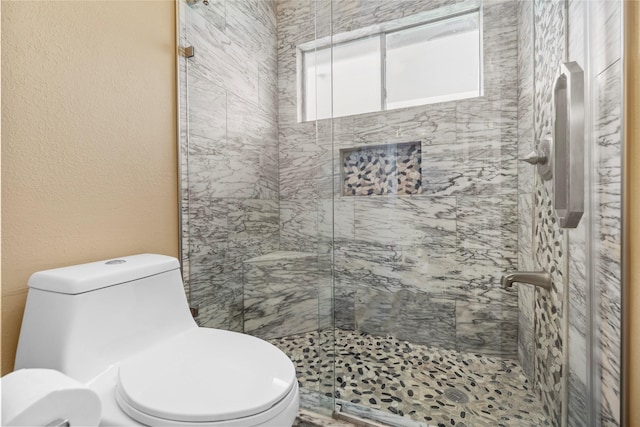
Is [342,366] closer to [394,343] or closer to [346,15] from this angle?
[394,343]

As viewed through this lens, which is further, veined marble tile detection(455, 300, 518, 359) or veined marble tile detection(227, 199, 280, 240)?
veined marble tile detection(227, 199, 280, 240)

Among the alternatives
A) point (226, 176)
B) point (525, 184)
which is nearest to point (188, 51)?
point (226, 176)

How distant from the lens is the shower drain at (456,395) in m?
1.34

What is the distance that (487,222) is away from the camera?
156 centimetres

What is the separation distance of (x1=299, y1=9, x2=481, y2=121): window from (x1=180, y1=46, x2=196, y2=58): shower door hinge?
0.66m

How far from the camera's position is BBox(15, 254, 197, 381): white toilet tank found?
3.12 ft

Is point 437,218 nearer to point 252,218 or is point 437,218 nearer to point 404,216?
point 404,216

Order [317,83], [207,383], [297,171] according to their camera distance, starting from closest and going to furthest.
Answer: [207,383] < [317,83] < [297,171]

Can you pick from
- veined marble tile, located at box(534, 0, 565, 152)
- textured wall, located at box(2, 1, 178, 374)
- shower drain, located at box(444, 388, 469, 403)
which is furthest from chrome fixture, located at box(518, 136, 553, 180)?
textured wall, located at box(2, 1, 178, 374)

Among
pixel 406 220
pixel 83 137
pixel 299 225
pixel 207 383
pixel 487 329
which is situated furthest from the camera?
pixel 299 225

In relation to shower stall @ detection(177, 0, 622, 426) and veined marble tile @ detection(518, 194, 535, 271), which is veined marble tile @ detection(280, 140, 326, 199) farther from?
veined marble tile @ detection(518, 194, 535, 271)

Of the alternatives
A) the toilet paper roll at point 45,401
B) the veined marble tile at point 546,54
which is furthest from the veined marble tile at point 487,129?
the toilet paper roll at point 45,401

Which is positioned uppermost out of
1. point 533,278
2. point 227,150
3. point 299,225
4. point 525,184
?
point 227,150

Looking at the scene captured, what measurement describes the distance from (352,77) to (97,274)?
4.97 ft
